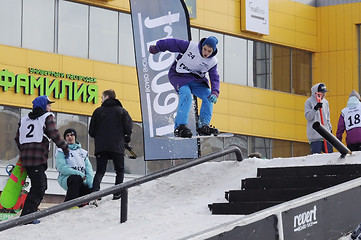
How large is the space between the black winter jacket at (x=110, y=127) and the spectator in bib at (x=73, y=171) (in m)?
0.30

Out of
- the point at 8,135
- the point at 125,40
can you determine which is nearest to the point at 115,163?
the point at 8,135

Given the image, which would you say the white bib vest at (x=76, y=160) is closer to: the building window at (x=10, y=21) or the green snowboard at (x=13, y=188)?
the green snowboard at (x=13, y=188)

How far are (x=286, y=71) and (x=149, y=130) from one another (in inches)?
1005

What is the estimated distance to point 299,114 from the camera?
144 ft

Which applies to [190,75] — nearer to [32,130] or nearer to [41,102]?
[41,102]

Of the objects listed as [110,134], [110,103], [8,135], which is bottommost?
[110,134]

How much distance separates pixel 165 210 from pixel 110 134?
1995 mm

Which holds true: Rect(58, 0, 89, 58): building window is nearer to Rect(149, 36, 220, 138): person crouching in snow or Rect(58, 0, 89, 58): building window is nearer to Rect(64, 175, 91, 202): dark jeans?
Rect(149, 36, 220, 138): person crouching in snow

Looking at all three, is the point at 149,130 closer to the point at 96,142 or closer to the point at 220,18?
the point at 96,142

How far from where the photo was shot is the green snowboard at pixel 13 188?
13250 mm

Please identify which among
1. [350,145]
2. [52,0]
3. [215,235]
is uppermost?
[52,0]

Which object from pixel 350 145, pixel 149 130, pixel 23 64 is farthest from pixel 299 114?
pixel 350 145

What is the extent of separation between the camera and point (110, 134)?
13.9 meters

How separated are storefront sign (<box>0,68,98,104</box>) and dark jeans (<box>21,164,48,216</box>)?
1825cm
